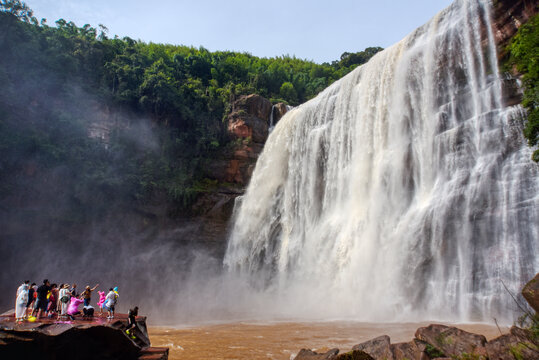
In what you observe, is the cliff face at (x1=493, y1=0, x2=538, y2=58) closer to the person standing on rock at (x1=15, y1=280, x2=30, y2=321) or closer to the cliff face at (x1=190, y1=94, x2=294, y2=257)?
the person standing on rock at (x1=15, y1=280, x2=30, y2=321)

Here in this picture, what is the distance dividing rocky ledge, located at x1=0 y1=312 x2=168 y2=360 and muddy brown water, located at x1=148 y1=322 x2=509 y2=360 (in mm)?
1629

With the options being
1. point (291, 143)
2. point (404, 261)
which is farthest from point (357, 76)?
point (404, 261)

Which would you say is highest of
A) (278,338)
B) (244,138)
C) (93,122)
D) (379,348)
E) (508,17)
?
(93,122)

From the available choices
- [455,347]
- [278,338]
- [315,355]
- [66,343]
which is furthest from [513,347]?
[66,343]

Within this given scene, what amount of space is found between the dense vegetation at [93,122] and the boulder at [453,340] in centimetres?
2312

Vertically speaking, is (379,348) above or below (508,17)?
below

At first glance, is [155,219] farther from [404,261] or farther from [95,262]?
[404,261]

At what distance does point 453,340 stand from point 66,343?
7.55 metres

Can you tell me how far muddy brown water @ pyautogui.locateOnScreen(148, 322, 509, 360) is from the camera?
9.18 m

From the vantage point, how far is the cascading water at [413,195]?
12373mm

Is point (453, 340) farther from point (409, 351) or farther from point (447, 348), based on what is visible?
point (409, 351)

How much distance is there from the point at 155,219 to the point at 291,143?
38.0 ft

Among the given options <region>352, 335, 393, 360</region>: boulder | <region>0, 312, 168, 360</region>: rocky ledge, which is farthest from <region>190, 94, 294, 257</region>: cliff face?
<region>352, 335, 393, 360</region>: boulder

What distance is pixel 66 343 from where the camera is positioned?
7.44 metres
